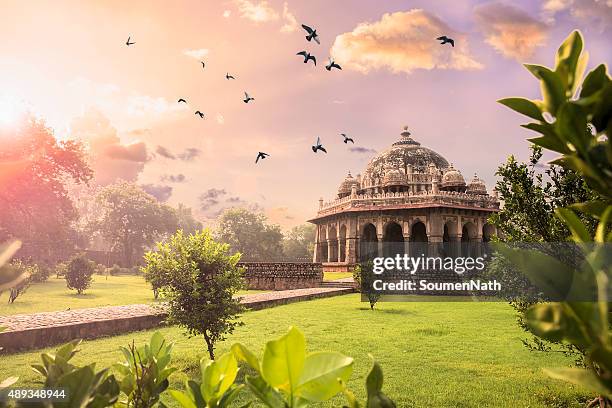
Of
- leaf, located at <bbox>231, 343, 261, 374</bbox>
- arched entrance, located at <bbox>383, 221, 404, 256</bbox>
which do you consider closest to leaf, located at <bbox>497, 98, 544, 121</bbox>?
leaf, located at <bbox>231, 343, 261, 374</bbox>

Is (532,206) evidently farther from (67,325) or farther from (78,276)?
(78,276)

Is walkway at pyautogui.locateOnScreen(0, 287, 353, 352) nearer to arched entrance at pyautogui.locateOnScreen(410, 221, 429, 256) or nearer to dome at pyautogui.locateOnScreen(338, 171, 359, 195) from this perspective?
arched entrance at pyautogui.locateOnScreen(410, 221, 429, 256)

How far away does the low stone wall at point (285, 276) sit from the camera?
26766mm

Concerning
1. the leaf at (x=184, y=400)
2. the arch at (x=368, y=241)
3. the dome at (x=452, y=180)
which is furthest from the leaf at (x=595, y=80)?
the dome at (x=452, y=180)

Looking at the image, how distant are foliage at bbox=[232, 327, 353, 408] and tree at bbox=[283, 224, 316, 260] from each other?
2491 inches

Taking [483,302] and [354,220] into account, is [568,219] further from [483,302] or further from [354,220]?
[354,220]

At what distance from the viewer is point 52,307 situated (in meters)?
15.4

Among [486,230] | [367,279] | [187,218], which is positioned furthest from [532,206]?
[187,218]

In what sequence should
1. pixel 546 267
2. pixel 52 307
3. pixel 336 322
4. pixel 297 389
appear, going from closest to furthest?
pixel 546 267, pixel 297 389, pixel 336 322, pixel 52 307

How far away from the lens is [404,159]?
41.8m

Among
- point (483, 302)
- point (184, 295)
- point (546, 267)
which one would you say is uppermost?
point (546, 267)

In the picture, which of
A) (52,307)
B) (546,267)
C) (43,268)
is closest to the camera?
(546,267)

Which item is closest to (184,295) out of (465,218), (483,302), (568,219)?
(568,219)

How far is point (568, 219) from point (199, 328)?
8095 millimetres
